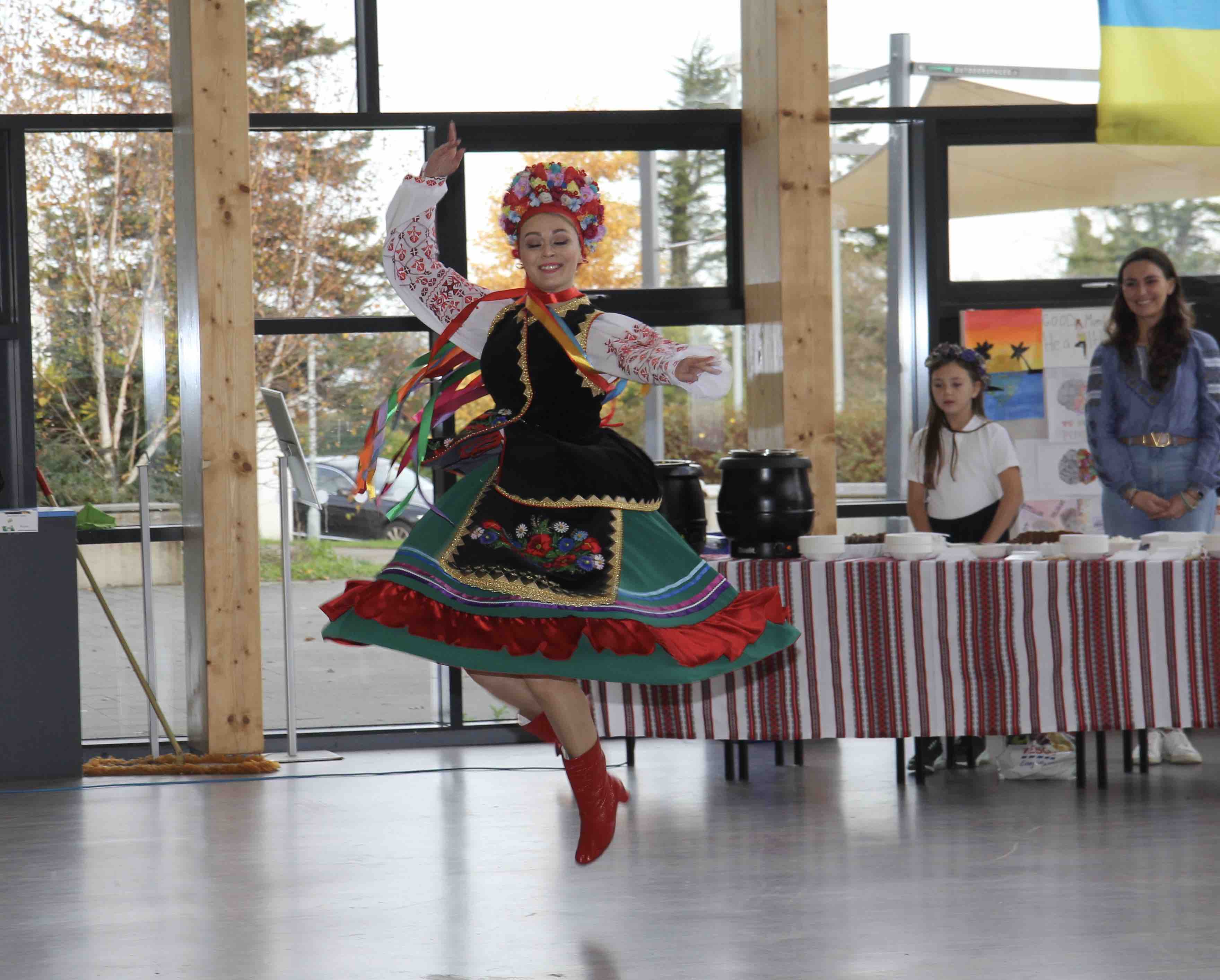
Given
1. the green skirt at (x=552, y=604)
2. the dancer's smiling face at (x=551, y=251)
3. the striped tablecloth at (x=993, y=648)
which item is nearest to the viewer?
the green skirt at (x=552, y=604)

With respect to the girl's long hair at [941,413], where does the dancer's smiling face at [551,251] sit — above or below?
above

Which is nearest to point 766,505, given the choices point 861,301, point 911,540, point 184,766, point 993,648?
point 911,540

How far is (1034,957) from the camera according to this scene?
2.61 metres

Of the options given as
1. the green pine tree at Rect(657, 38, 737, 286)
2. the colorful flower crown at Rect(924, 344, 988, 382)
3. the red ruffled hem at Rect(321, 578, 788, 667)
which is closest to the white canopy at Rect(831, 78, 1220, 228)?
the green pine tree at Rect(657, 38, 737, 286)

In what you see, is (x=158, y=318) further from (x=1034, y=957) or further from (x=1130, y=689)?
(x=1034, y=957)

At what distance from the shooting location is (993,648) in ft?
13.1

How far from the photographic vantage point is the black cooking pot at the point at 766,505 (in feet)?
13.9

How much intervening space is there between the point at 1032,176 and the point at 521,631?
3.42m

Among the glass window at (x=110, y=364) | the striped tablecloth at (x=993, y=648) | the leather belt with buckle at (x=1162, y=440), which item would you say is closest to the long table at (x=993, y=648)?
the striped tablecloth at (x=993, y=648)

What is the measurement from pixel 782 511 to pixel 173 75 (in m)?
2.67

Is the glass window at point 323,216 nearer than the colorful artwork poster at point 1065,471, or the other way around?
the glass window at point 323,216

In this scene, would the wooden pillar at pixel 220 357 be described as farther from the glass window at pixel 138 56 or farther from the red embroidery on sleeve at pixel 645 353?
the red embroidery on sleeve at pixel 645 353

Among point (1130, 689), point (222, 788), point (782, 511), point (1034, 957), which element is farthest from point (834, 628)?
point (222, 788)

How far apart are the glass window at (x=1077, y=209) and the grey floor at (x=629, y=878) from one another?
1984 millimetres
